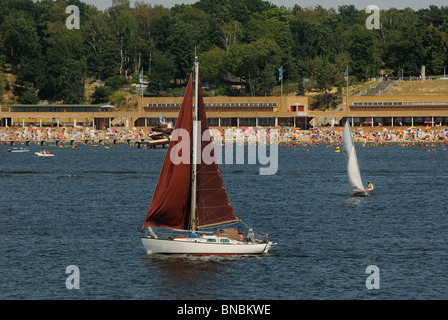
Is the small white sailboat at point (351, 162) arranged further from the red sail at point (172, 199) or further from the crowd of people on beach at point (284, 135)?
the crowd of people on beach at point (284, 135)

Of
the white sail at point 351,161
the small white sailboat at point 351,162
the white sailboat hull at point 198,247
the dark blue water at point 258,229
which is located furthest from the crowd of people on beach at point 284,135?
the white sailboat hull at point 198,247

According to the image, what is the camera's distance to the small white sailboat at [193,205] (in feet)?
159

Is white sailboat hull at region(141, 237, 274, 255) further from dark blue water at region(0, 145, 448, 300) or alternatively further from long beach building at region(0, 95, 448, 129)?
long beach building at region(0, 95, 448, 129)

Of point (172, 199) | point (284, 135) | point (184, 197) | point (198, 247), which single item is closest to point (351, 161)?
point (184, 197)

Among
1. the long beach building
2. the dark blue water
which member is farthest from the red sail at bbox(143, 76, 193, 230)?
the long beach building

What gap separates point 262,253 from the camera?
5081 cm

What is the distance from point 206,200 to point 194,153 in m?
2.93

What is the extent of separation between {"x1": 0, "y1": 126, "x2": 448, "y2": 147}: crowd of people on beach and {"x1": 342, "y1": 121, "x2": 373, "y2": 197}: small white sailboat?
92598 millimetres

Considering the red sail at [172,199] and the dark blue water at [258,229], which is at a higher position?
the red sail at [172,199]

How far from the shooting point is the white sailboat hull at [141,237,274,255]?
4844 centimetres

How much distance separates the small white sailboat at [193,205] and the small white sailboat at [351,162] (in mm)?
30660

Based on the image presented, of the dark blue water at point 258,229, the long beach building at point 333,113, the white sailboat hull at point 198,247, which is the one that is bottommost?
the dark blue water at point 258,229

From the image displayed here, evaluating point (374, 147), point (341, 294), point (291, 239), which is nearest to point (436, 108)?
point (374, 147)
